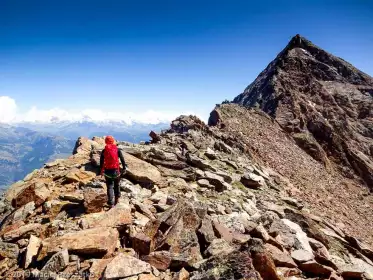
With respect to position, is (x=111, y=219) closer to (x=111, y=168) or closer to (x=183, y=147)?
(x=111, y=168)

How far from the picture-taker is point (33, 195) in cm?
1530

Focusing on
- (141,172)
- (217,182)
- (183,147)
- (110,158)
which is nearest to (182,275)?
(110,158)

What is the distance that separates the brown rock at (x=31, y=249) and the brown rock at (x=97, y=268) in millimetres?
2311

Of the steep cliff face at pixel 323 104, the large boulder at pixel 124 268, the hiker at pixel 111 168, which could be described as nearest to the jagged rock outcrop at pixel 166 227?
the large boulder at pixel 124 268

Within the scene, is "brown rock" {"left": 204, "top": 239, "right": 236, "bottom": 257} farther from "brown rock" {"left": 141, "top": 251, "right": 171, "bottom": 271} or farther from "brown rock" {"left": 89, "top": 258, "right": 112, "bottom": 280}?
"brown rock" {"left": 89, "top": 258, "right": 112, "bottom": 280}

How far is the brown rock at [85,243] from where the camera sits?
403 inches

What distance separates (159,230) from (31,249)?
4509mm

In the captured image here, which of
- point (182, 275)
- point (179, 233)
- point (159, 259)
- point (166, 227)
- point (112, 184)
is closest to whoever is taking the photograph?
point (182, 275)

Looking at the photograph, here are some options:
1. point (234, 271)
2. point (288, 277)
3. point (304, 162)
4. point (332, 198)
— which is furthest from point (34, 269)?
point (304, 162)

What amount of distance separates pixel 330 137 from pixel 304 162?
50.2 feet

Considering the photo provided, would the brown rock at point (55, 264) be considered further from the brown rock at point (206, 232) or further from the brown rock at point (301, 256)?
the brown rock at point (301, 256)

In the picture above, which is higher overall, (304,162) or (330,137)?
(330,137)

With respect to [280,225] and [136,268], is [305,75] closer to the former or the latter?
[280,225]

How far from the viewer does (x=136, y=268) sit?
9391mm
